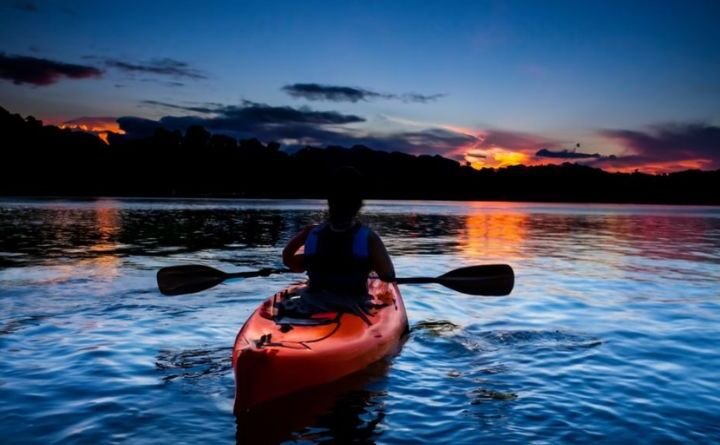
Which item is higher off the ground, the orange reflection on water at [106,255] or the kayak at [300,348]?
the kayak at [300,348]

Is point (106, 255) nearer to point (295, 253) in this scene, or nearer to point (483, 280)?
point (295, 253)

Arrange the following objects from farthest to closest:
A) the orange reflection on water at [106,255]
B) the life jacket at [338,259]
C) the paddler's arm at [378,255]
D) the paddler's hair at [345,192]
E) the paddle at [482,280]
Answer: the orange reflection on water at [106,255], the paddle at [482,280], the paddler's arm at [378,255], the life jacket at [338,259], the paddler's hair at [345,192]

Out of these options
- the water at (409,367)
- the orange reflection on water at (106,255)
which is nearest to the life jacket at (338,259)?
the water at (409,367)

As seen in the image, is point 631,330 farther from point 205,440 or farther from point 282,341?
point 205,440

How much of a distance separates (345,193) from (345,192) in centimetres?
1

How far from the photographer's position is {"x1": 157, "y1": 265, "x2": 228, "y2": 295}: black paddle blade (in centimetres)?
755

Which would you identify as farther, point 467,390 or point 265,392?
point 467,390

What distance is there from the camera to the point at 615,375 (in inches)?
258

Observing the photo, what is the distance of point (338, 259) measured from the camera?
Result: 21.0ft

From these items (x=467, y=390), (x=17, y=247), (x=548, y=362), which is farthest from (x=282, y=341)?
(x=17, y=247)

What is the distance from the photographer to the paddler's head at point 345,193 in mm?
6020

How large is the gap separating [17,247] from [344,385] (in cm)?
1737

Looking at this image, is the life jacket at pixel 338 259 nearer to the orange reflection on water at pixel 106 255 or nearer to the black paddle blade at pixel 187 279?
the black paddle blade at pixel 187 279

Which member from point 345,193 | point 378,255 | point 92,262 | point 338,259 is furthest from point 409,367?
point 92,262
